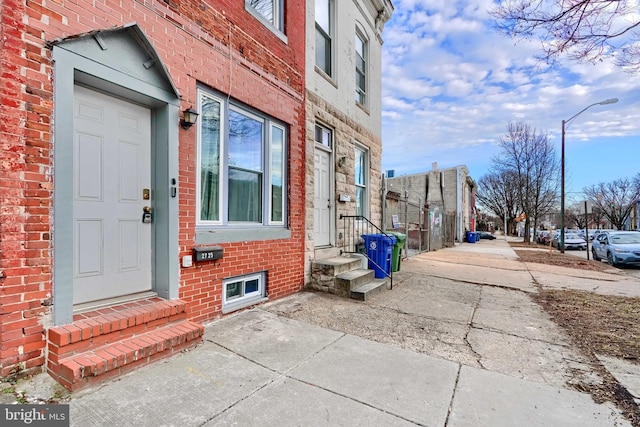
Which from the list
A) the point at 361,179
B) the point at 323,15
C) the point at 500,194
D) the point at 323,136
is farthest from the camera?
the point at 500,194

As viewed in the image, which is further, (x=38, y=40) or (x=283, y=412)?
(x=38, y=40)

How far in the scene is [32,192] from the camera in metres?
2.60

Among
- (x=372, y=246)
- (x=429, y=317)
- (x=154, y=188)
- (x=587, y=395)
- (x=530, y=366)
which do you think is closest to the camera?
(x=587, y=395)

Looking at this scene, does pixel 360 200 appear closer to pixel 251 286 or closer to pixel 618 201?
pixel 251 286

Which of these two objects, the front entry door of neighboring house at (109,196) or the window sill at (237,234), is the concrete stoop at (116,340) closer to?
the front entry door of neighboring house at (109,196)

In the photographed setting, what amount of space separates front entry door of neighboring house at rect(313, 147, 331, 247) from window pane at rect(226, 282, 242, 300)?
2170mm

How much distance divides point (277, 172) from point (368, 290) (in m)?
2.49

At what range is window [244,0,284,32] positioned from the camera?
5.18 meters

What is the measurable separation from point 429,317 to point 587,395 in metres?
2.08

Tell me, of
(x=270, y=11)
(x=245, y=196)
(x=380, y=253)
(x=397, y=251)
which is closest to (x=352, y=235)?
(x=380, y=253)

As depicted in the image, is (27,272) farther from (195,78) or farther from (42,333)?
(195,78)

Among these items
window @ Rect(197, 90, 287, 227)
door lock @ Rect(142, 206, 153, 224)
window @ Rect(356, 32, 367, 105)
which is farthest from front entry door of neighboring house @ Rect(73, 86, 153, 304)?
window @ Rect(356, 32, 367, 105)

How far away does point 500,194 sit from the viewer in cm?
4172

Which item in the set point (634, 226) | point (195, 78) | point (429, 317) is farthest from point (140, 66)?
point (634, 226)
